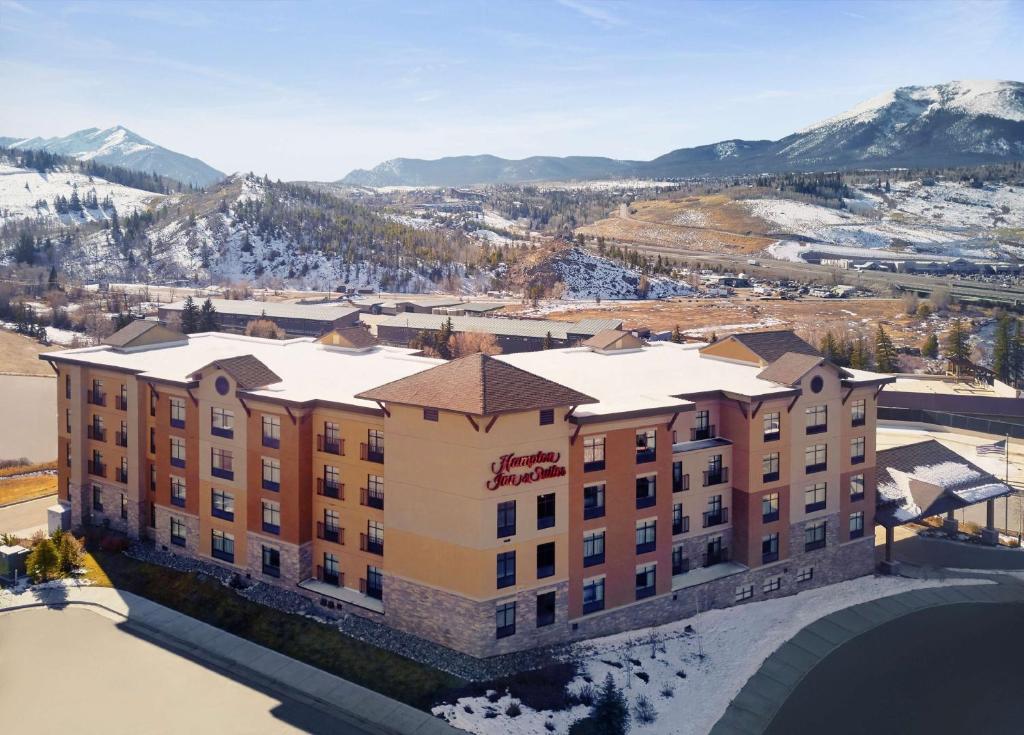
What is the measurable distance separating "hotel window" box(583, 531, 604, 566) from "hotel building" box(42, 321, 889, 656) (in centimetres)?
7

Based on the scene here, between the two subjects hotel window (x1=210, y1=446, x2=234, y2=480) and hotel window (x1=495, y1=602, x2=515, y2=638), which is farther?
hotel window (x1=210, y1=446, x2=234, y2=480)

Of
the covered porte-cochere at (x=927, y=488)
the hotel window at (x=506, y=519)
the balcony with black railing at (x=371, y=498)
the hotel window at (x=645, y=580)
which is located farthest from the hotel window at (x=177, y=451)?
the covered porte-cochere at (x=927, y=488)

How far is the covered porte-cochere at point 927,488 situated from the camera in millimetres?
45625

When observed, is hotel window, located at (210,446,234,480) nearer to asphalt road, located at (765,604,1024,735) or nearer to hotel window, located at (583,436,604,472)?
hotel window, located at (583,436,604,472)

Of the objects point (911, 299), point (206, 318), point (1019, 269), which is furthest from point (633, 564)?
point (1019, 269)

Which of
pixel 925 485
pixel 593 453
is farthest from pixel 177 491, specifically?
pixel 925 485

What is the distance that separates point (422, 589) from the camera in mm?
34094

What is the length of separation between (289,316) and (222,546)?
83.9m

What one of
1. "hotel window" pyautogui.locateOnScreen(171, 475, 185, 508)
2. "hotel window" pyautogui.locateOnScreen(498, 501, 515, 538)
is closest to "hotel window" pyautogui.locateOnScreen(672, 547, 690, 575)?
"hotel window" pyautogui.locateOnScreen(498, 501, 515, 538)

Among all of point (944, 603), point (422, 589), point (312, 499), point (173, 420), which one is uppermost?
point (173, 420)

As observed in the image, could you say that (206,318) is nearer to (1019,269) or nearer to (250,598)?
(250,598)

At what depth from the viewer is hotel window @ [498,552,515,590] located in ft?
108

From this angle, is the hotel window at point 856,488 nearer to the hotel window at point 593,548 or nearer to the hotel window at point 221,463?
the hotel window at point 593,548

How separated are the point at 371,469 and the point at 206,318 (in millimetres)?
83090
